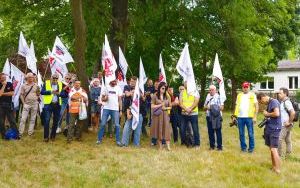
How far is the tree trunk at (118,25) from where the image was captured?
59.9 feet

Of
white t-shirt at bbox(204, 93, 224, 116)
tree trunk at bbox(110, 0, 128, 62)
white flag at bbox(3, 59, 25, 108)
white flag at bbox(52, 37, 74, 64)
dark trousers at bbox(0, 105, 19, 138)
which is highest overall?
tree trunk at bbox(110, 0, 128, 62)

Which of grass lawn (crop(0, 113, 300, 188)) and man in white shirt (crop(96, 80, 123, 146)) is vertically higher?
man in white shirt (crop(96, 80, 123, 146))

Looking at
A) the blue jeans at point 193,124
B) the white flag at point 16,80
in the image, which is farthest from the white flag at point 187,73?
the white flag at point 16,80

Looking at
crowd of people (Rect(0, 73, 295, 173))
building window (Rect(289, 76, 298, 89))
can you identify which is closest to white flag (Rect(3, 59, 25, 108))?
crowd of people (Rect(0, 73, 295, 173))

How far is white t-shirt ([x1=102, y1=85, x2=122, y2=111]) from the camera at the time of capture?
13945 mm

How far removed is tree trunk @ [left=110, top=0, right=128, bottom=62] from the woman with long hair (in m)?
4.93

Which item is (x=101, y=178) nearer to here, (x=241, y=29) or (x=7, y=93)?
(x=7, y=93)

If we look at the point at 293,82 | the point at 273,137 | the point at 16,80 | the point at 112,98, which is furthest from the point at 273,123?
the point at 293,82

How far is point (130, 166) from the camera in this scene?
37.7 ft

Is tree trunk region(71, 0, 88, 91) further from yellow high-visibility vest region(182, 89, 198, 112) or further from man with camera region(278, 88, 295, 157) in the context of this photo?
man with camera region(278, 88, 295, 157)

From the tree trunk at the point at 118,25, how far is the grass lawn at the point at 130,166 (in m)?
5.14

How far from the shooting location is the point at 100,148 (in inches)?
521

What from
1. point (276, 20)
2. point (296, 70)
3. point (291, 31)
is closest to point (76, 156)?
point (276, 20)

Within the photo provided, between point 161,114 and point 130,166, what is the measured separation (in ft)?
8.44
